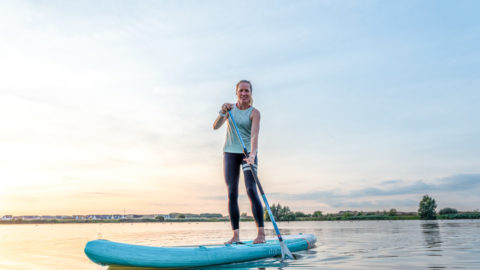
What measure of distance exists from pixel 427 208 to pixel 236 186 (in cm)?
7772

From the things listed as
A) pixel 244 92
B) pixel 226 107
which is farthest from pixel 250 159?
pixel 244 92

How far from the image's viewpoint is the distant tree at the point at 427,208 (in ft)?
235

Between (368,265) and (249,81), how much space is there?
3740 millimetres

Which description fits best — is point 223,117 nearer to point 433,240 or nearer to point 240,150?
point 240,150

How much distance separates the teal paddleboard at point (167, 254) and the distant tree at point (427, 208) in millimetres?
77249

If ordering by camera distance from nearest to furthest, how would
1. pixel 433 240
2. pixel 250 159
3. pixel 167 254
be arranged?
pixel 167 254 < pixel 250 159 < pixel 433 240

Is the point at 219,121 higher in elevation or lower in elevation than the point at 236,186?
higher

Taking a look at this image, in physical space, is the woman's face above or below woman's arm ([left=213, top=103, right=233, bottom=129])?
above

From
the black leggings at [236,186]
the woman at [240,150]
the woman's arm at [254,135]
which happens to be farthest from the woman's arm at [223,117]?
the black leggings at [236,186]

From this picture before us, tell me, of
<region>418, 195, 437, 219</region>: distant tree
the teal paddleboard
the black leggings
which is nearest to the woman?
the black leggings

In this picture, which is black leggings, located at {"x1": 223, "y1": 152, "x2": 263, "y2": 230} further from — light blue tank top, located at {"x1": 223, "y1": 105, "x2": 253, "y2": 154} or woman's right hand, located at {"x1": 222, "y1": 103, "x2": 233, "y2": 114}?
woman's right hand, located at {"x1": 222, "y1": 103, "x2": 233, "y2": 114}

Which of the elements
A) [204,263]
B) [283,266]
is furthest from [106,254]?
[283,266]

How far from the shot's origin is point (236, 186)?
248 inches

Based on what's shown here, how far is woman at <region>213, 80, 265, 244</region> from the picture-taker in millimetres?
6164
